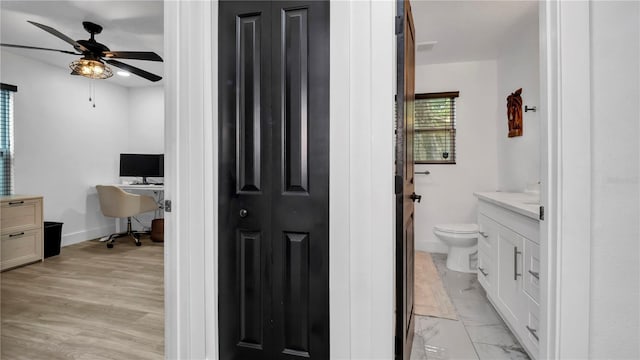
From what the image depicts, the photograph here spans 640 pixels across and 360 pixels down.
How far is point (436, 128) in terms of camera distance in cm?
404

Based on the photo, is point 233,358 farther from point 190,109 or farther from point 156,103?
point 156,103

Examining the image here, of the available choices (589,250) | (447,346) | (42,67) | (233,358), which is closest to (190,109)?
(233,358)

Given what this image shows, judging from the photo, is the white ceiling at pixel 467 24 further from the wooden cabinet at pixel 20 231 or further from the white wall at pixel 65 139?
the white wall at pixel 65 139

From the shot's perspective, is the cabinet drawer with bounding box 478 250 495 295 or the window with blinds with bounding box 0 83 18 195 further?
the window with blinds with bounding box 0 83 18 195

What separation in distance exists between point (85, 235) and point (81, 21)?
310 centimetres

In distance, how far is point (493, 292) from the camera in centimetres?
236

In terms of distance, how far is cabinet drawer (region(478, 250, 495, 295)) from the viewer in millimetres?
2411

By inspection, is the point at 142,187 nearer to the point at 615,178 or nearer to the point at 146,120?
the point at 146,120

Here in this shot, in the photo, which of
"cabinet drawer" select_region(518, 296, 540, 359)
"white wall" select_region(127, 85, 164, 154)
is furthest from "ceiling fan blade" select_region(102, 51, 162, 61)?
"cabinet drawer" select_region(518, 296, 540, 359)

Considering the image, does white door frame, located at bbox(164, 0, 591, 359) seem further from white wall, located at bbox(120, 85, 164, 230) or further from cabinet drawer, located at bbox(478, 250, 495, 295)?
white wall, located at bbox(120, 85, 164, 230)

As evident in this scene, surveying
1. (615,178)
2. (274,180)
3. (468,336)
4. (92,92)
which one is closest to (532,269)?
(468,336)

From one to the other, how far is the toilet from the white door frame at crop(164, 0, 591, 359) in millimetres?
1961

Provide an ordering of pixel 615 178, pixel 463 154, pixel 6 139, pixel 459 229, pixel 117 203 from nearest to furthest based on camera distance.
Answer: pixel 615 178, pixel 459 229, pixel 6 139, pixel 463 154, pixel 117 203

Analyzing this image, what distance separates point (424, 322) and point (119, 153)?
5283 millimetres
